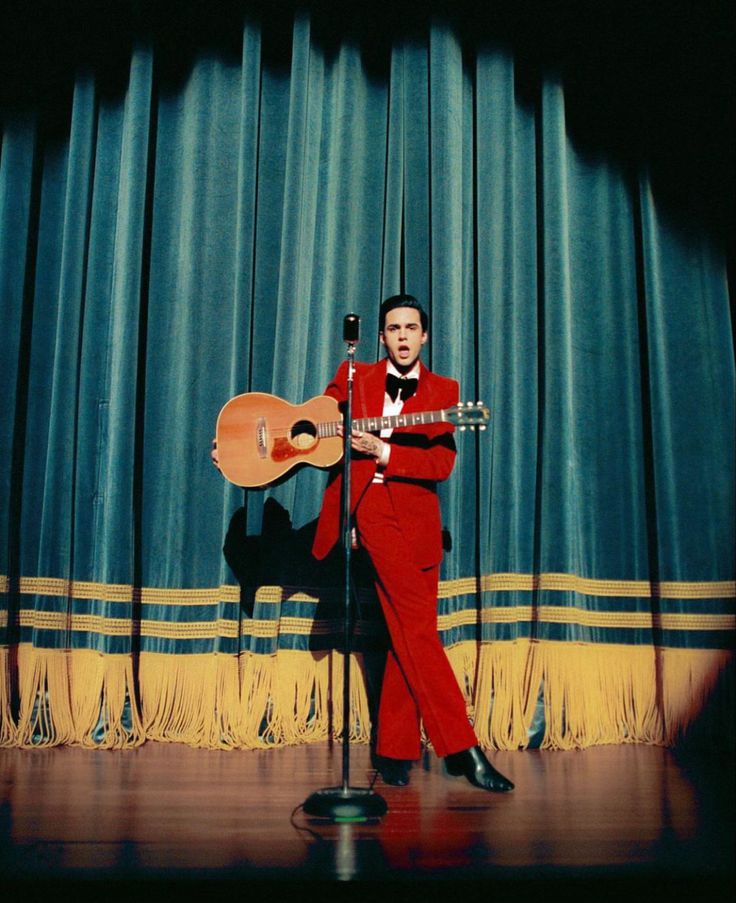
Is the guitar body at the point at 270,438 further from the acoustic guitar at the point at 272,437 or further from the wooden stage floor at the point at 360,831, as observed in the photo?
the wooden stage floor at the point at 360,831

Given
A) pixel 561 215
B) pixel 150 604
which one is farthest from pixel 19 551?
pixel 561 215

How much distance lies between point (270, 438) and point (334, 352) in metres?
0.73

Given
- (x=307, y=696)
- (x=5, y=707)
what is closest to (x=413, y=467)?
(x=307, y=696)

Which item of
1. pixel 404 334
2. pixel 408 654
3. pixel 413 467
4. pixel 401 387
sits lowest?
pixel 408 654

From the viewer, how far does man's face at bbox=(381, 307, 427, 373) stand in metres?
2.59

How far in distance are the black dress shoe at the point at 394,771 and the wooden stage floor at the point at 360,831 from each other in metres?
0.03

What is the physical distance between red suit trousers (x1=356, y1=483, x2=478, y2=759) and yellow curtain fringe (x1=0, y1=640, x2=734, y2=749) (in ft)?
1.82

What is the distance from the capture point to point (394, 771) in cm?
252

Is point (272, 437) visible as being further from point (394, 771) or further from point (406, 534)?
point (394, 771)

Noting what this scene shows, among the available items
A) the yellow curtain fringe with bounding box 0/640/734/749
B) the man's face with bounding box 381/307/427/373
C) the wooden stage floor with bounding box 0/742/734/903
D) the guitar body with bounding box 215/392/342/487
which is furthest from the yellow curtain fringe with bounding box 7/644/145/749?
the man's face with bounding box 381/307/427/373

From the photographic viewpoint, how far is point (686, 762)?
2.79 metres

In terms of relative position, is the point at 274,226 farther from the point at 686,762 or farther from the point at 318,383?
the point at 686,762

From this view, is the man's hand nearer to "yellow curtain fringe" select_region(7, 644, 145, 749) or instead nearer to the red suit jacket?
the red suit jacket

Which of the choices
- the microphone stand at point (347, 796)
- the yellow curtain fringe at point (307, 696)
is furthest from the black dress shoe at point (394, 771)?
the yellow curtain fringe at point (307, 696)
